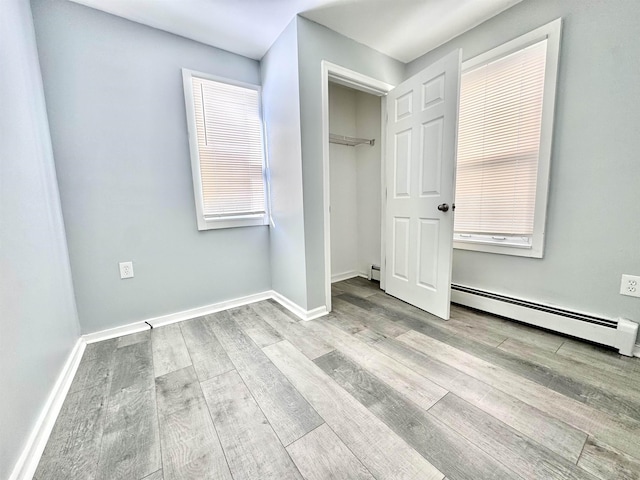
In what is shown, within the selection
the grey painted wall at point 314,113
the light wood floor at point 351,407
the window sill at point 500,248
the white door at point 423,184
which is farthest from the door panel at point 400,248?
the grey painted wall at point 314,113

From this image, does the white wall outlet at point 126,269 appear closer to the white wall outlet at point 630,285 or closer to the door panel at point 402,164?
the door panel at point 402,164

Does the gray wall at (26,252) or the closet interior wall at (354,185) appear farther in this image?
the closet interior wall at (354,185)

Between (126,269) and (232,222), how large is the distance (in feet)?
2.79

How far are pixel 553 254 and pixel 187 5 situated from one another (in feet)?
9.80

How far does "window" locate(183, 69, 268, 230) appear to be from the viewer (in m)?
2.05

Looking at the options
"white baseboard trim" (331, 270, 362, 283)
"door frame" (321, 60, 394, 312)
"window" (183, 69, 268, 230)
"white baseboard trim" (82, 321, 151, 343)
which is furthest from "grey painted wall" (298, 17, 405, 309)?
"white baseboard trim" (82, 321, 151, 343)

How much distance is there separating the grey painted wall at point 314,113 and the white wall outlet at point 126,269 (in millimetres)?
1324

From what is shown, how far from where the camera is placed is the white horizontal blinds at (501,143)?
69.7 inches

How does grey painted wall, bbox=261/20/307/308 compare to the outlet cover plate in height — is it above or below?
above

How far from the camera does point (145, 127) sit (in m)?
1.86

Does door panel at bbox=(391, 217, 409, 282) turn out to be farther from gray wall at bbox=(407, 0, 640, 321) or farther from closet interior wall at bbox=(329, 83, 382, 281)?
gray wall at bbox=(407, 0, 640, 321)

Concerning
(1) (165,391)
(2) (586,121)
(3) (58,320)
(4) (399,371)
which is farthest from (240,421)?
(2) (586,121)

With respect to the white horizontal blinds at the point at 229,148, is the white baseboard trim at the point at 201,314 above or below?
below

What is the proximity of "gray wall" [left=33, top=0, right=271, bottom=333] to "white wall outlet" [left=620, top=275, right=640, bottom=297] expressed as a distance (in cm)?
285
